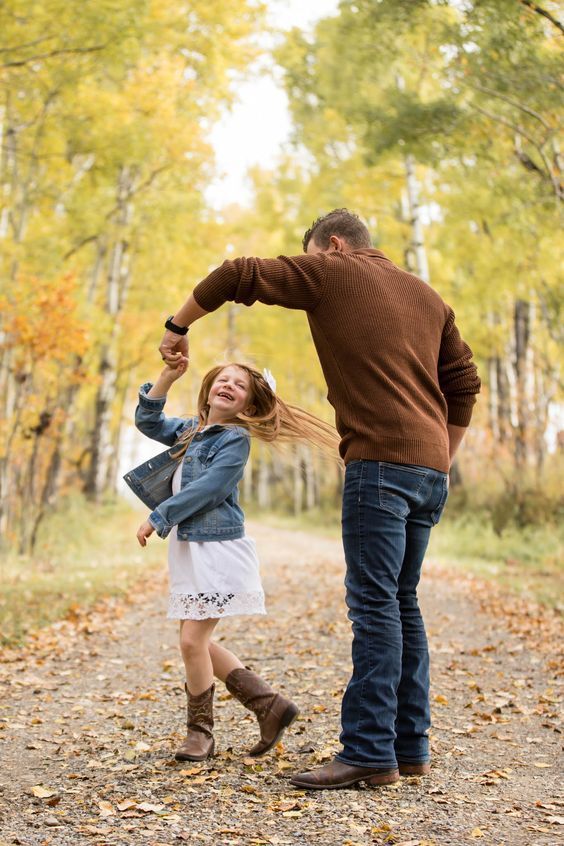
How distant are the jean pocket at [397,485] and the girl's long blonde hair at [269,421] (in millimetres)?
Answer: 818

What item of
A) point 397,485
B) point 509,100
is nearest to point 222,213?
point 509,100

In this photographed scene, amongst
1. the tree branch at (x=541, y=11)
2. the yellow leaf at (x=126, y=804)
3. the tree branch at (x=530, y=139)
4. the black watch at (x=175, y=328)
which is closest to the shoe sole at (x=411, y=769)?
the yellow leaf at (x=126, y=804)

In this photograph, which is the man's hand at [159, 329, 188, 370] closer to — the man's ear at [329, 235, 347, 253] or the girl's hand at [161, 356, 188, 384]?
the girl's hand at [161, 356, 188, 384]

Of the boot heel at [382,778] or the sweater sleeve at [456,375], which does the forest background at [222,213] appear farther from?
the boot heel at [382,778]

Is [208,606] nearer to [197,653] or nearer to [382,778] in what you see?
[197,653]

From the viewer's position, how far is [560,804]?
136 inches

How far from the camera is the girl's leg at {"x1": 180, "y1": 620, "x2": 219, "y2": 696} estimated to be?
3951 millimetres

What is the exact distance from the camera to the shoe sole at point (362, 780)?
3.48 metres

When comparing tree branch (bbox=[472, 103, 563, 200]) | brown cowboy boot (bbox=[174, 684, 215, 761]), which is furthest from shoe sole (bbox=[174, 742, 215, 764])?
tree branch (bbox=[472, 103, 563, 200])

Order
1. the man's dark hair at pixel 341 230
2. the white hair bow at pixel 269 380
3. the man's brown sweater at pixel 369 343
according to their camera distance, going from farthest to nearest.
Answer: the white hair bow at pixel 269 380, the man's dark hair at pixel 341 230, the man's brown sweater at pixel 369 343

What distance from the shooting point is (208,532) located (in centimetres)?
397

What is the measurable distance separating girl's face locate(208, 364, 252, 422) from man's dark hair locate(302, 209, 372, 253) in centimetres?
81

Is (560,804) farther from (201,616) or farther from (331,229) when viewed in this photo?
(331,229)

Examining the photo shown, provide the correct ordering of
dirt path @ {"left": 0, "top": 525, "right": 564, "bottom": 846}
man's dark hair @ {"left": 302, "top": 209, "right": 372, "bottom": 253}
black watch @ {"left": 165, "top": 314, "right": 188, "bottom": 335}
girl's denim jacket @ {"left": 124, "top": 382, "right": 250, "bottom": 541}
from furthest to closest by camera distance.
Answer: girl's denim jacket @ {"left": 124, "top": 382, "right": 250, "bottom": 541} → man's dark hair @ {"left": 302, "top": 209, "right": 372, "bottom": 253} → black watch @ {"left": 165, "top": 314, "right": 188, "bottom": 335} → dirt path @ {"left": 0, "top": 525, "right": 564, "bottom": 846}
